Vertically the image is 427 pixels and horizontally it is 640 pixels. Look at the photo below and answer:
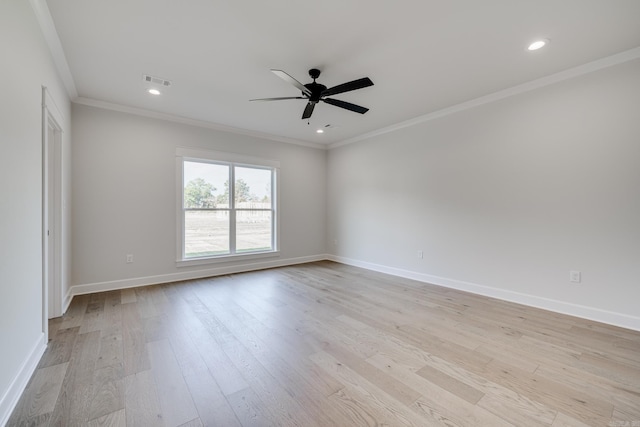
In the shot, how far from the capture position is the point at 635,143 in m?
2.65

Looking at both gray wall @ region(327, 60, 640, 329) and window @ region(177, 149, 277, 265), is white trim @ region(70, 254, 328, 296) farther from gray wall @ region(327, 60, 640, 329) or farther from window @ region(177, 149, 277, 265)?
gray wall @ region(327, 60, 640, 329)

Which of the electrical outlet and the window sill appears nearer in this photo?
the electrical outlet

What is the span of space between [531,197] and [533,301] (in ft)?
4.22

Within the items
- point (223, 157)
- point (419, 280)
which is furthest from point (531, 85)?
point (223, 157)

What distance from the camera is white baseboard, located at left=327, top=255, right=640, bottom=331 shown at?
2.71 metres

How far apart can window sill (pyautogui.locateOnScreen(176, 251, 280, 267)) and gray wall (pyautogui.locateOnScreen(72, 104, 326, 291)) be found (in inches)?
3.6

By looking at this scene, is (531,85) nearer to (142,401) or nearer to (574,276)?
(574,276)

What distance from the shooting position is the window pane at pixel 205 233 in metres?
4.62

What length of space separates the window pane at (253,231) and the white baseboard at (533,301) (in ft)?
8.33

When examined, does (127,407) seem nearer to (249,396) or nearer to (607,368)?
(249,396)

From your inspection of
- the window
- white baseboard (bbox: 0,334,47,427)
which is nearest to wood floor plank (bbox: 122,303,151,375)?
white baseboard (bbox: 0,334,47,427)

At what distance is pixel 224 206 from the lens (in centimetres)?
499

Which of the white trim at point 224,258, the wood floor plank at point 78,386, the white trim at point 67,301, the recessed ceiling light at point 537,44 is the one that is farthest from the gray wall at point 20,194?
the recessed ceiling light at point 537,44

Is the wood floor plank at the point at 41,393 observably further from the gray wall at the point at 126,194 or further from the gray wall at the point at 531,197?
the gray wall at the point at 531,197
